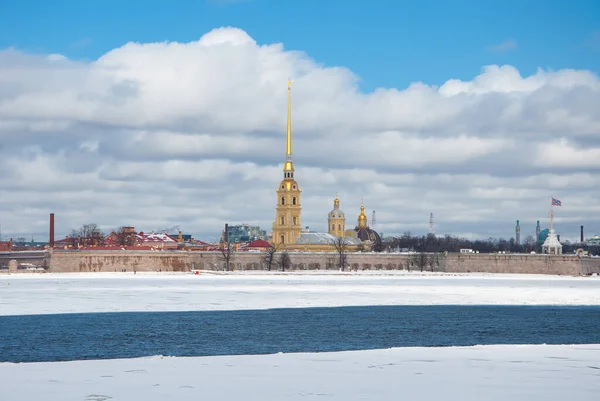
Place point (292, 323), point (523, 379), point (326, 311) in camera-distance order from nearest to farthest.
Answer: point (523, 379)
point (292, 323)
point (326, 311)

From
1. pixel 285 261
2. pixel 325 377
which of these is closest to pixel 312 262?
pixel 285 261

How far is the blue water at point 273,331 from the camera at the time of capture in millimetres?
28875

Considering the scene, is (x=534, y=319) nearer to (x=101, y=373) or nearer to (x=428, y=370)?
(x=428, y=370)

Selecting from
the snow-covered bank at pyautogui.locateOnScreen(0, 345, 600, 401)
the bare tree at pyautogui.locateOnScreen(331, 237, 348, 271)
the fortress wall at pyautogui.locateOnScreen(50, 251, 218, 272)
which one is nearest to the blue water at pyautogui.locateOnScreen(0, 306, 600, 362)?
the snow-covered bank at pyautogui.locateOnScreen(0, 345, 600, 401)

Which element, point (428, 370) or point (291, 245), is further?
point (291, 245)

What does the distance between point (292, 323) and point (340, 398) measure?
71.3ft

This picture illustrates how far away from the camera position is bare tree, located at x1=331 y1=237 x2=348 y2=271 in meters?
144

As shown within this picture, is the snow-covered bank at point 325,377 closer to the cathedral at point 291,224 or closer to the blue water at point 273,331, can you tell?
the blue water at point 273,331

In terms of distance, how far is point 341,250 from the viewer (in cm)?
15138

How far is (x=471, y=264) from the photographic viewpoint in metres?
139

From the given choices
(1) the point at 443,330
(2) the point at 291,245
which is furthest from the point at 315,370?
(2) the point at 291,245

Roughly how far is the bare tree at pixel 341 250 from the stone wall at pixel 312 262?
82 centimetres

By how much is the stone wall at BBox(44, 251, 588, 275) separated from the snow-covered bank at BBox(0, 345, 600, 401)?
106072 mm

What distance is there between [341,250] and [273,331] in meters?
117
